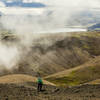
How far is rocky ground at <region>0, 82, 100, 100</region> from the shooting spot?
Result: 46.7m

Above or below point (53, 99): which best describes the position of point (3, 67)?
below

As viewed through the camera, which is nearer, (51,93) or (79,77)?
(51,93)

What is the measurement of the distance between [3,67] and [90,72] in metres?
77.0

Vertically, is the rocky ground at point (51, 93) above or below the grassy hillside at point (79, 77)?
above

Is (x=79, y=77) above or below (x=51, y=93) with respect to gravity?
below

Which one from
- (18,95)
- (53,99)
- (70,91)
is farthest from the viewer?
(70,91)

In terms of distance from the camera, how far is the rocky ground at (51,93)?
46719 mm

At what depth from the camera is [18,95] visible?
4922 centimetres

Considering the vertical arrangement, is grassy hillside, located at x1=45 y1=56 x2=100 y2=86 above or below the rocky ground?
below

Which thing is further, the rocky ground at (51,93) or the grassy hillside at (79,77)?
the grassy hillside at (79,77)

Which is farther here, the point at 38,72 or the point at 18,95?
the point at 38,72

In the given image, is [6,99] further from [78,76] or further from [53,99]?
[78,76]

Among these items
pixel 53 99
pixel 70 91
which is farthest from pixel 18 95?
pixel 70 91

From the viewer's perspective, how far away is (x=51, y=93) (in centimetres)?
A: 5125
